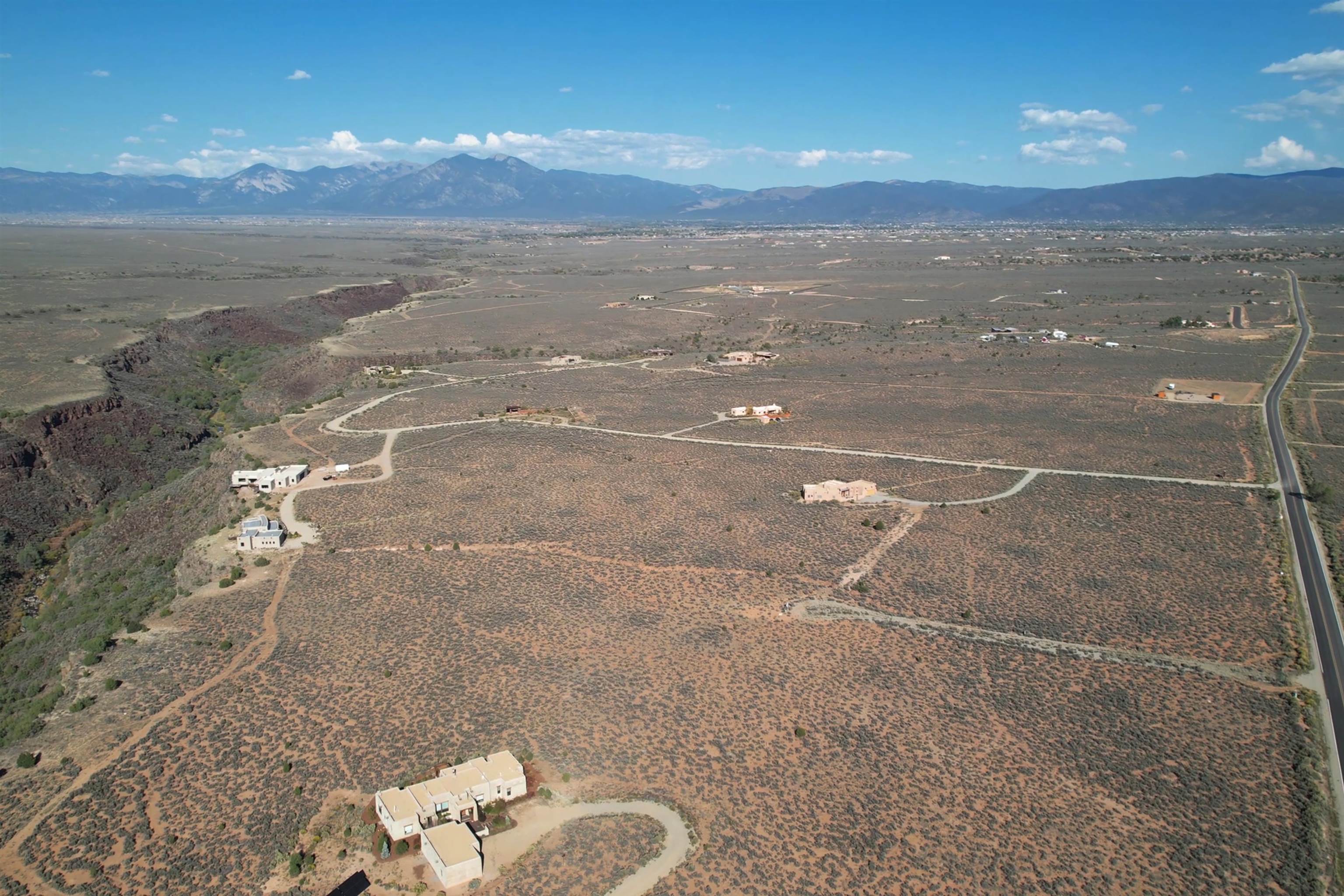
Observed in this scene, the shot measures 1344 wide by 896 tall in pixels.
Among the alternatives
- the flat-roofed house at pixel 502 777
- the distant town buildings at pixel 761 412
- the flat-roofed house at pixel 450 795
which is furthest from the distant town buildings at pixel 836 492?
the flat-roofed house at pixel 450 795

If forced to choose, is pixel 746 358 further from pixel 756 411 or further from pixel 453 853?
pixel 453 853

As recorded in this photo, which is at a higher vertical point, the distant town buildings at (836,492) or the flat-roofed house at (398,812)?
the distant town buildings at (836,492)

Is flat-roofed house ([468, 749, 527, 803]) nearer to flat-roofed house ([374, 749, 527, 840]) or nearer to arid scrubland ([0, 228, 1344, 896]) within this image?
flat-roofed house ([374, 749, 527, 840])

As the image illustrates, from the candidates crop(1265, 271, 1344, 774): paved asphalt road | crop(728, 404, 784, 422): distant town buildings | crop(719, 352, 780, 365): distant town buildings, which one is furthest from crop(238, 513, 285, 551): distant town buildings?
crop(719, 352, 780, 365): distant town buildings

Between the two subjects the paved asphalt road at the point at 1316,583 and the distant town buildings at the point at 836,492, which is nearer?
the paved asphalt road at the point at 1316,583

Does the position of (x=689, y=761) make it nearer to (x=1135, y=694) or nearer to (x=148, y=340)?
(x=1135, y=694)

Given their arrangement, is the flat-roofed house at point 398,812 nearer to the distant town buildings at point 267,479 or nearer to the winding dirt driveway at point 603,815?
the winding dirt driveway at point 603,815

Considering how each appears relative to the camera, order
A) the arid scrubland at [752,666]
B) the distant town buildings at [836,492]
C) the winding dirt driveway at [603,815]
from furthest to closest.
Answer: the distant town buildings at [836,492] < the arid scrubland at [752,666] < the winding dirt driveway at [603,815]
